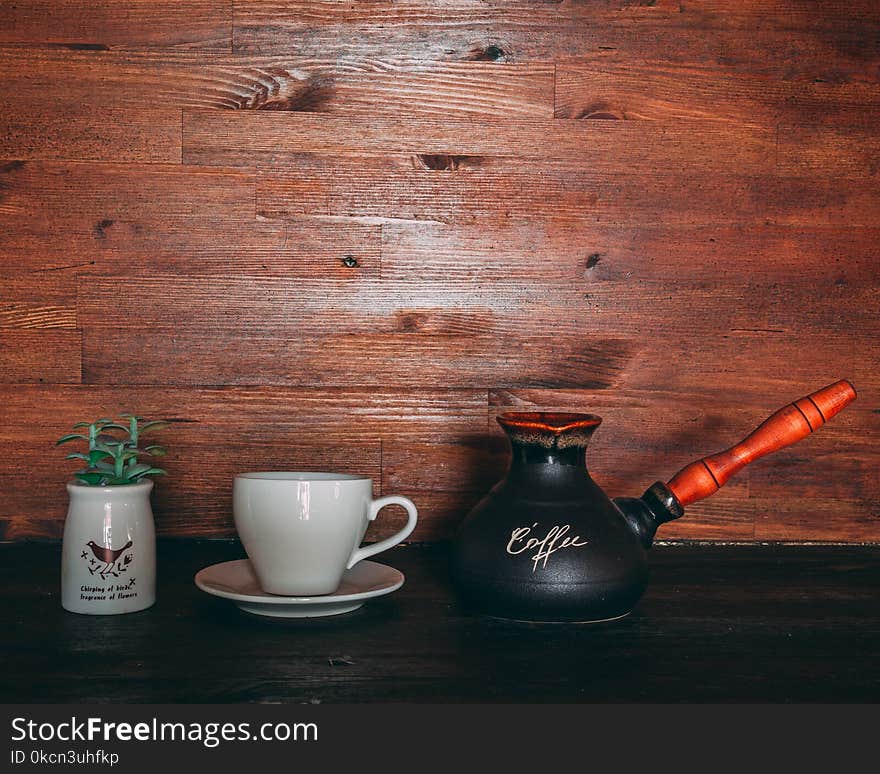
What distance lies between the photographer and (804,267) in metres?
1.09

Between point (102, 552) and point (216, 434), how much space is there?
0.33 meters

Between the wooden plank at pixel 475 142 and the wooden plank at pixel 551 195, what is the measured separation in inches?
0.5

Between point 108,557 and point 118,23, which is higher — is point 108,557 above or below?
below

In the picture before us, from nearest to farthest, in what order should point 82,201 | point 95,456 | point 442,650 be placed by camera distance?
point 442,650, point 95,456, point 82,201

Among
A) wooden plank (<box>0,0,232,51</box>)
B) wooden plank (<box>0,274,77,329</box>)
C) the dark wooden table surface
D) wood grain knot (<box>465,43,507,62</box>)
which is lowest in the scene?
the dark wooden table surface

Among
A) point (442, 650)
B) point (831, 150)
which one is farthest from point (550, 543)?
point (831, 150)

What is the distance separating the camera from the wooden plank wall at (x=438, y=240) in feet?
3.43

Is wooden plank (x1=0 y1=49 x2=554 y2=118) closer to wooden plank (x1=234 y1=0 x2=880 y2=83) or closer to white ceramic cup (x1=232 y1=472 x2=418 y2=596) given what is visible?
wooden plank (x1=234 y1=0 x2=880 y2=83)

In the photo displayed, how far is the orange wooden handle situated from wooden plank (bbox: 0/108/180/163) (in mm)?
712

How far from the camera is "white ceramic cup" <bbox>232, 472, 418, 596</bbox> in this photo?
2.39ft

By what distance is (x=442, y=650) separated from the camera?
666 millimetres

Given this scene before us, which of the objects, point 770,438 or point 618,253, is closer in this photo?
point 770,438

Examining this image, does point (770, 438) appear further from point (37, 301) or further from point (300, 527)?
point (37, 301)

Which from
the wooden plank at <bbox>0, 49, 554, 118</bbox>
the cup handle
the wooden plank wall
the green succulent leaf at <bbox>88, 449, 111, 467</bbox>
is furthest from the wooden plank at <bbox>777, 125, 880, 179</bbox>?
the green succulent leaf at <bbox>88, 449, 111, 467</bbox>
